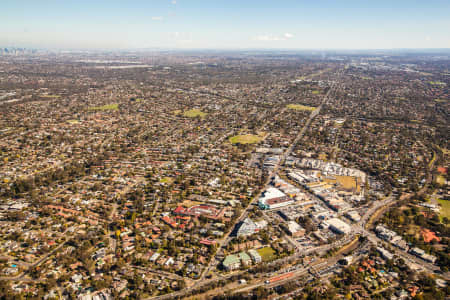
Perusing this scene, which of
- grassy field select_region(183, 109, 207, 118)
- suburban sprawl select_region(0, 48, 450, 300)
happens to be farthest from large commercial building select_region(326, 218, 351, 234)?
grassy field select_region(183, 109, 207, 118)

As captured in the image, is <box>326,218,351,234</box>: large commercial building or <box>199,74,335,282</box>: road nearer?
<box>199,74,335,282</box>: road

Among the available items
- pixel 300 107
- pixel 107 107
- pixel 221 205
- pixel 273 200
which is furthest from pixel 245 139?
pixel 107 107

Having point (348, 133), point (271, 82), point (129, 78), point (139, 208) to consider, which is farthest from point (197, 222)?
point (129, 78)

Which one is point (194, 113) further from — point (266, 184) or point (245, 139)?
point (266, 184)

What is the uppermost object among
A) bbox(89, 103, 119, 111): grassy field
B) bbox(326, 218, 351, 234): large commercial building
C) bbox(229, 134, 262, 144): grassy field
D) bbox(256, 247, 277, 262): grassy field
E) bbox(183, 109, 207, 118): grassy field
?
bbox(89, 103, 119, 111): grassy field

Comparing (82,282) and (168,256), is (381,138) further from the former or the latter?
(82,282)

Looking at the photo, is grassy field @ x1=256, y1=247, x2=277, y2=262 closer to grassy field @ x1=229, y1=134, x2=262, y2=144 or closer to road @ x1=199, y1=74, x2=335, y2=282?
road @ x1=199, y1=74, x2=335, y2=282

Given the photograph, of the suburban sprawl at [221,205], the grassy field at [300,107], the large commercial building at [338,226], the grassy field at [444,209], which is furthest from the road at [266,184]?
the grassy field at [444,209]
